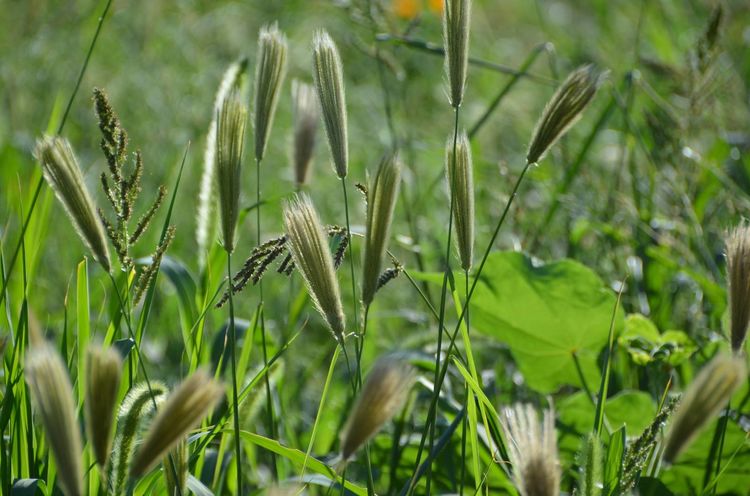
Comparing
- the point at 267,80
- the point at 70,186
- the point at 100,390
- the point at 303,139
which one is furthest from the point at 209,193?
the point at 100,390

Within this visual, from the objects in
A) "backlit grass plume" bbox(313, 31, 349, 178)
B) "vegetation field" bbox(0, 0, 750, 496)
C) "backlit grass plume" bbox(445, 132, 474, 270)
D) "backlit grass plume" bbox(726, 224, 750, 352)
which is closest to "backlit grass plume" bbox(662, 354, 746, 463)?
"vegetation field" bbox(0, 0, 750, 496)

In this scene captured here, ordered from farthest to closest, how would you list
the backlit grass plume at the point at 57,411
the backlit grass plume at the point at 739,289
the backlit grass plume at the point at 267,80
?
the backlit grass plume at the point at 267,80, the backlit grass plume at the point at 739,289, the backlit grass plume at the point at 57,411

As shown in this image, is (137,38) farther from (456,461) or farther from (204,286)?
(456,461)

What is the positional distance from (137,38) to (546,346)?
234cm

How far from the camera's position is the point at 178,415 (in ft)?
1.92

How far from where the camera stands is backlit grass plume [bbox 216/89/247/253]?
787 millimetres

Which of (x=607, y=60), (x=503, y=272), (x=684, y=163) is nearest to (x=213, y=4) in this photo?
(x=607, y=60)

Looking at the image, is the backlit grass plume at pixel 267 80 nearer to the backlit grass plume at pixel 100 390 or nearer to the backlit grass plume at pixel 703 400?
the backlit grass plume at pixel 100 390

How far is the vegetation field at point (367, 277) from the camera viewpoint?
2.44 feet

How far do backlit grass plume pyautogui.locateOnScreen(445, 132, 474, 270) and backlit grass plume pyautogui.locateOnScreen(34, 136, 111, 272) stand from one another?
0.30 metres

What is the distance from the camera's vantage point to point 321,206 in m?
2.79

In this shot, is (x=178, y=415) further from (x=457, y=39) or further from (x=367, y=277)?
(x=457, y=39)

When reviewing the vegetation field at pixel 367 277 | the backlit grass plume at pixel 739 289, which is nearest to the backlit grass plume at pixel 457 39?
the vegetation field at pixel 367 277

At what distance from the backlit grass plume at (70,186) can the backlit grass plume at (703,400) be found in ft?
1.52
